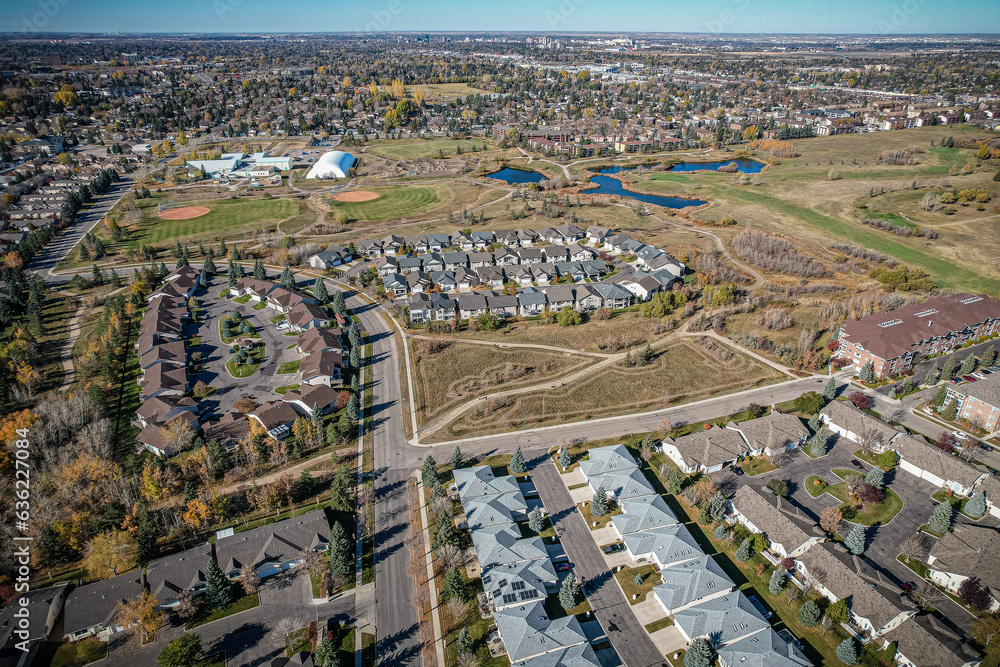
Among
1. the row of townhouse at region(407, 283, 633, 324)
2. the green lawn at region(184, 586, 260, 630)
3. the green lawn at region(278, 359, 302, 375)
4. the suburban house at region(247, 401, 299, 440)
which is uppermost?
the row of townhouse at region(407, 283, 633, 324)

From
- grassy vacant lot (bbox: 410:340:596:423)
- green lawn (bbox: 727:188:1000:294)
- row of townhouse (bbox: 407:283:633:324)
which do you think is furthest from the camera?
green lawn (bbox: 727:188:1000:294)

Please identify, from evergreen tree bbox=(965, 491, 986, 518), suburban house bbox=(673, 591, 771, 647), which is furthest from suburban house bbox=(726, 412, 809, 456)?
suburban house bbox=(673, 591, 771, 647)

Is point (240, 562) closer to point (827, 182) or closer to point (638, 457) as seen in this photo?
point (638, 457)

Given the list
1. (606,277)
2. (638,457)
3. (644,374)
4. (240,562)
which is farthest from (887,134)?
(240,562)

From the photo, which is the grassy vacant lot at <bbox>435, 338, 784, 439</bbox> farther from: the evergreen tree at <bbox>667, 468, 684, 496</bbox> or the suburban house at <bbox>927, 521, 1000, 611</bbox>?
the suburban house at <bbox>927, 521, 1000, 611</bbox>

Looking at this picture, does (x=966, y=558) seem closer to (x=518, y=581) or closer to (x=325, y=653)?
(x=518, y=581)

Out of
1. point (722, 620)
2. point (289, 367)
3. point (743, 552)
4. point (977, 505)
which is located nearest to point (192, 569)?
point (289, 367)
